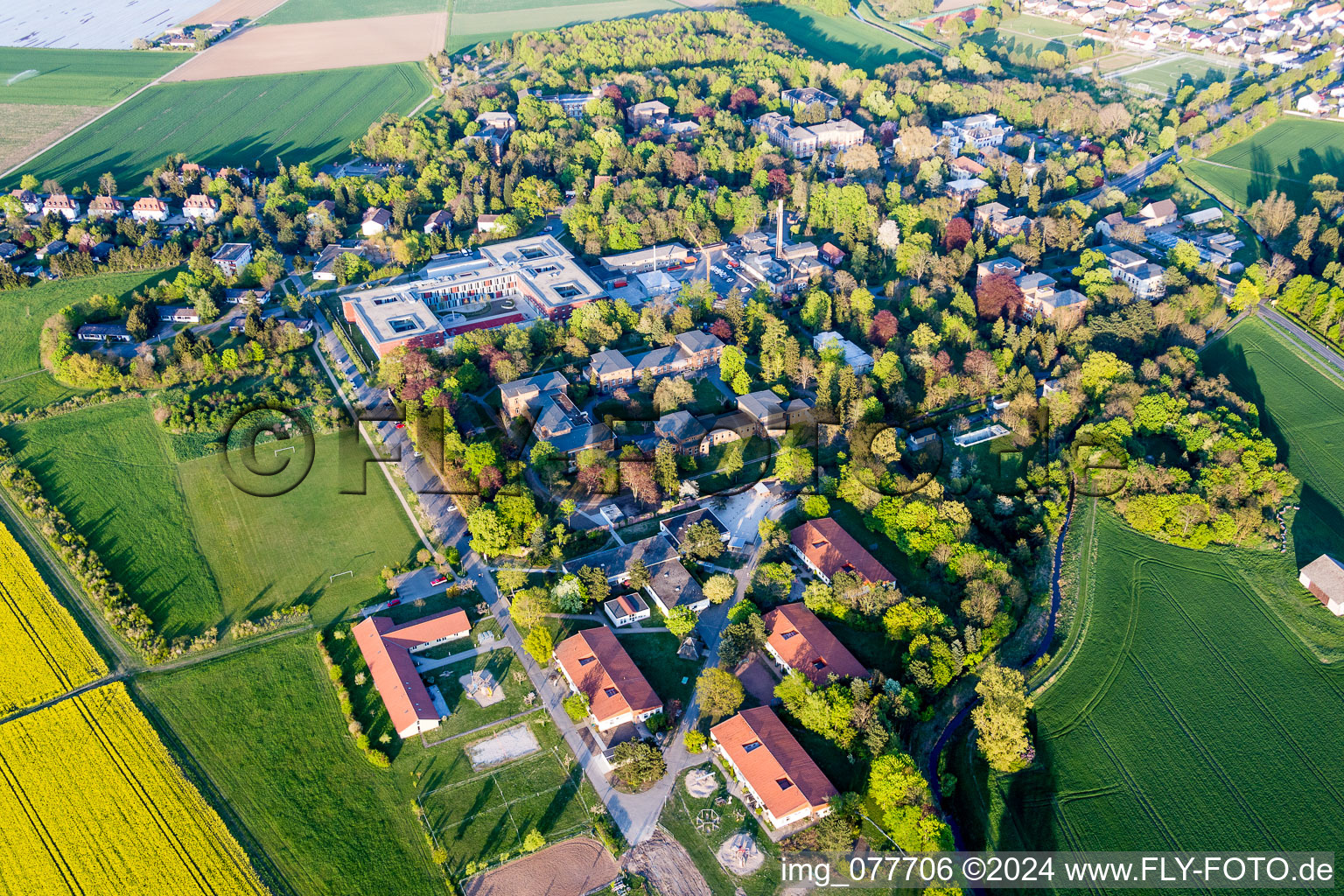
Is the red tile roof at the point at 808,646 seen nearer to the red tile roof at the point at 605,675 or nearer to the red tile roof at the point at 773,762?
the red tile roof at the point at 773,762

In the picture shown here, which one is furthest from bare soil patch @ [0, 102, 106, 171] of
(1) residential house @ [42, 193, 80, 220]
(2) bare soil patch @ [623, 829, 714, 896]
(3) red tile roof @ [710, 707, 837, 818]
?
(2) bare soil patch @ [623, 829, 714, 896]

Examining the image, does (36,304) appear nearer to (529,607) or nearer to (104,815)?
(104,815)

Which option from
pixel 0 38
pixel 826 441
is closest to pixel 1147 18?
pixel 826 441

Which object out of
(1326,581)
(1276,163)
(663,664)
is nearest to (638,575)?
(663,664)

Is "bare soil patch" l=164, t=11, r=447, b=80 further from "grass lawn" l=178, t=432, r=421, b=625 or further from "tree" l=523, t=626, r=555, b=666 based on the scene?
"tree" l=523, t=626, r=555, b=666

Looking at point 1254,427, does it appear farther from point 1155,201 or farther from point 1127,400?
point 1155,201
